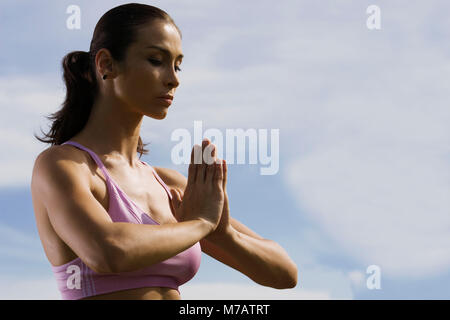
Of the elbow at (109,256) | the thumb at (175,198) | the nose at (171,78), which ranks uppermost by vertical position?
the nose at (171,78)

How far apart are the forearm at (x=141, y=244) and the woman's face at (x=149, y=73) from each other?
754mm

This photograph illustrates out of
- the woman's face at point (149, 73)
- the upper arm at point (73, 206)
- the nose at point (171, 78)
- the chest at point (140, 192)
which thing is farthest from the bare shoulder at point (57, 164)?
the nose at point (171, 78)

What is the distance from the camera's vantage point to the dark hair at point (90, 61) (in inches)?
148

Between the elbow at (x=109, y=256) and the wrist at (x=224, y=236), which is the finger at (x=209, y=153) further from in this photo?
the elbow at (x=109, y=256)

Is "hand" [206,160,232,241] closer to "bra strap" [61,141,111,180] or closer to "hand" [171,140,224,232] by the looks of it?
"hand" [171,140,224,232]

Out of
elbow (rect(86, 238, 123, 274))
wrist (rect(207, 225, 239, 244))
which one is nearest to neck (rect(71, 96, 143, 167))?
wrist (rect(207, 225, 239, 244))

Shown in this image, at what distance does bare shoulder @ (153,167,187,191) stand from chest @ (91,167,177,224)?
0.88 feet

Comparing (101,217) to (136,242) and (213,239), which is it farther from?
(213,239)

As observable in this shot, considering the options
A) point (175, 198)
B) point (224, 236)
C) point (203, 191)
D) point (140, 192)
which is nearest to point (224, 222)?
point (224, 236)

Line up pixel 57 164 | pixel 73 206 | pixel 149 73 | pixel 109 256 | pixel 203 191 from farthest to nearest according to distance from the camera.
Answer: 1. pixel 203 191
2. pixel 149 73
3. pixel 57 164
4. pixel 73 206
5. pixel 109 256

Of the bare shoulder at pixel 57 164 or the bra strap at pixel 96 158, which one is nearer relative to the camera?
the bare shoulder at pixel 57 164

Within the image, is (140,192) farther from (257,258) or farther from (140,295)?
(257,258)

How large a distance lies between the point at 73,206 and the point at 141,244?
Answer: 15.7 inches

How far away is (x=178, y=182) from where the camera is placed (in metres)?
4.30
